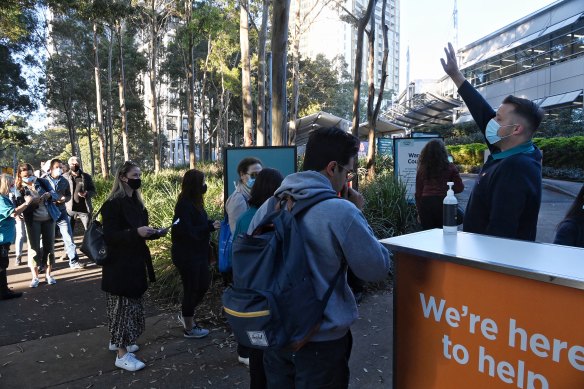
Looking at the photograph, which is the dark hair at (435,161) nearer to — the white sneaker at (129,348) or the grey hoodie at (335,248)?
the grey hoodie at (335,248)

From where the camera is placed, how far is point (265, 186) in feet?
11.2

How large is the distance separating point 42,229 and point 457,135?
1280 inches

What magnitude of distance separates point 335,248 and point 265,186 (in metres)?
1.48

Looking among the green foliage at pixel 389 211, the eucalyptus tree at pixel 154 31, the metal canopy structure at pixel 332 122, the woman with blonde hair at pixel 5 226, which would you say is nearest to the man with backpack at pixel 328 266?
the green foliage at pixel 389 211

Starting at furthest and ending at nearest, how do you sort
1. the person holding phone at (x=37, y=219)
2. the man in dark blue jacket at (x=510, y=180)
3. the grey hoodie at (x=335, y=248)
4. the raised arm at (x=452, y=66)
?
the person holding phone at (x=37, y=219)
the raised arm at (x=452, y=66)
the man in dark blue jacket at (x=510, y=180)
the grey hoodie at (x=335, y=248)

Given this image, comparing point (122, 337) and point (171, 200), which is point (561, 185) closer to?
point (171, 200)

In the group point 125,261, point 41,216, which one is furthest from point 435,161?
point 41,216

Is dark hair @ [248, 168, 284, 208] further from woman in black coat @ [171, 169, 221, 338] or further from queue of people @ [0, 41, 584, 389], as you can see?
woman in black coat @ [171, 169, 221, 338]

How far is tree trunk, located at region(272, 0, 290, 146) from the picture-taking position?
24.2ft

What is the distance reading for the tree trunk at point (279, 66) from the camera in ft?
24.2

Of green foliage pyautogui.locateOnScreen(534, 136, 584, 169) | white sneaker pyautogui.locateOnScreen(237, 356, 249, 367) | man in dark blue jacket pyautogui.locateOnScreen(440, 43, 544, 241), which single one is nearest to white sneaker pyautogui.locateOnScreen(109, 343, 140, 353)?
white sneaker pyautogui.locateOnScreen(237, 356, 249, 367)

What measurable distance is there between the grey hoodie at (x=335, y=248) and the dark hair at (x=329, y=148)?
0.19 meters

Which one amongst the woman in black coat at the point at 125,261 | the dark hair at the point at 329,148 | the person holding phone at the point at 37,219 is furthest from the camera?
the person holding phone at the point at 37,219

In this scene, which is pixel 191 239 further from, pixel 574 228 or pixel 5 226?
pixel 5 226
